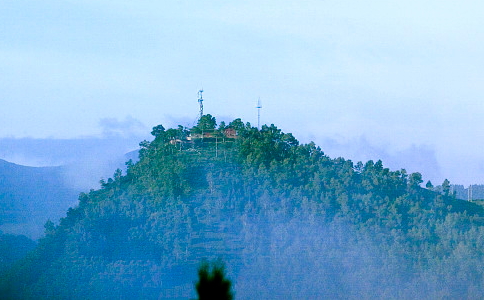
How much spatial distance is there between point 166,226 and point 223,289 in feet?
46.8

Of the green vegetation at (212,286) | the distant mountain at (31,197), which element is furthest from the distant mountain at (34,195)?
the green vegetation at (212,286)

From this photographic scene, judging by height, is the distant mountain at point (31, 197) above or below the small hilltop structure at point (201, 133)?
below

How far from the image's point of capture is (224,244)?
1848cm

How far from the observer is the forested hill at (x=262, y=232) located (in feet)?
57.4

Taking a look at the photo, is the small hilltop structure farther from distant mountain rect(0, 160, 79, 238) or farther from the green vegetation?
the green vegetation

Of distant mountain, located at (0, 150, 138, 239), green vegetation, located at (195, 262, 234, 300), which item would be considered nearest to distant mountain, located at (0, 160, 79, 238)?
distant mountain, located at (0, 150, 138, 239)

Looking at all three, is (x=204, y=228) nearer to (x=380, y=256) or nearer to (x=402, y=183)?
(x=380, y=256)

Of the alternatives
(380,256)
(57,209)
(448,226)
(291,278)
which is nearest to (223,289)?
(291,278)

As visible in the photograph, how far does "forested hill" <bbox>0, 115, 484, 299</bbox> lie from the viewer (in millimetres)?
17500

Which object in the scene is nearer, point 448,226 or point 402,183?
point 448,226

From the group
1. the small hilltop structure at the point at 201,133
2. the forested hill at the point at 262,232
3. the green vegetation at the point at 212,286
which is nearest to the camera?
the green vegetation at the point at 212,286

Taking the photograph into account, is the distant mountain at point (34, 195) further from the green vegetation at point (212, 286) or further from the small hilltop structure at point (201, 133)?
the green vegetation at point (212, 286)

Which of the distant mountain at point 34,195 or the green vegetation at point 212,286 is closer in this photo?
the green vegetation at point 212,286

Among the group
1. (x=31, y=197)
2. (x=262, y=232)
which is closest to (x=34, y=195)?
(x=31, y=197)
